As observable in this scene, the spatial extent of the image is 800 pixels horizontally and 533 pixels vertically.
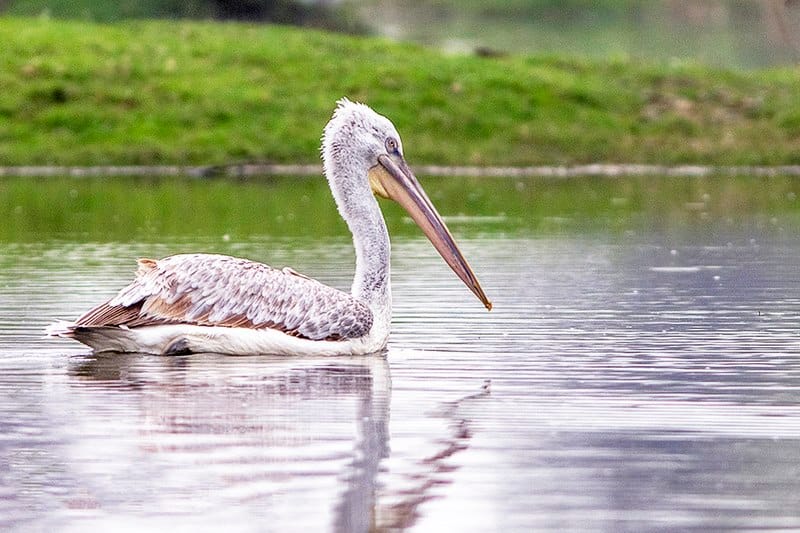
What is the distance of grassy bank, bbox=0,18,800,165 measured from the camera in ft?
136

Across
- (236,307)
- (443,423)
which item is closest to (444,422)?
(443,423)

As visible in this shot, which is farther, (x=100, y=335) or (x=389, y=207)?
(x=389, y=207)

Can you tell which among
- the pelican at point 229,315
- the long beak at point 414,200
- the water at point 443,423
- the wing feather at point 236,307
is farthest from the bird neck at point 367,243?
the water at point 443,423

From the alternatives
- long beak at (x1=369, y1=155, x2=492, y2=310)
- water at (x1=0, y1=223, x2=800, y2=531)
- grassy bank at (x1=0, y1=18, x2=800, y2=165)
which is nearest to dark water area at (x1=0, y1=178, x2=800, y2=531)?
water at (x1=0, y1=223, x2=800, y2=531)

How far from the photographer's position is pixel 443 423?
10.4 m

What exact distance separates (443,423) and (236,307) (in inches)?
113

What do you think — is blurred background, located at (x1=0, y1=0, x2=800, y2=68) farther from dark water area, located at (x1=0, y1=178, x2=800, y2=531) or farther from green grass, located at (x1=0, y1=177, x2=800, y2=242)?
dark water area, located at (x1=0, y1=178, x2=800, y2=531)

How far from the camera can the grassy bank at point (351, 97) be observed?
41375 mm

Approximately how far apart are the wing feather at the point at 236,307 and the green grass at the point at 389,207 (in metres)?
10.7

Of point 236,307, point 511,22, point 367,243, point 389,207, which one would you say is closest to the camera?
point 236,307

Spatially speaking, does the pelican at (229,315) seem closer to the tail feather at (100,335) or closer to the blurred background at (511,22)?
the tail feather at (100,335)

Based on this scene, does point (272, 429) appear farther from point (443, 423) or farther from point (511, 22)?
point (511, 22)

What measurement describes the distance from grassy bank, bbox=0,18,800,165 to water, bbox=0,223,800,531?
79.7 feet

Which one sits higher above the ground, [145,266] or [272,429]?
[145,266]
